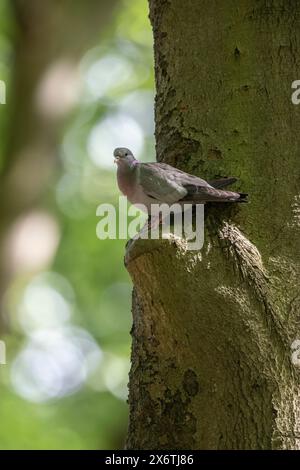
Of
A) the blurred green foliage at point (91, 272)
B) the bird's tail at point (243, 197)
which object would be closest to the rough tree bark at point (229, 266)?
the bird's tail at point (243, 197)

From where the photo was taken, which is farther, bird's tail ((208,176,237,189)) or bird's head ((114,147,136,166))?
bird's head ((114,147,136,166))

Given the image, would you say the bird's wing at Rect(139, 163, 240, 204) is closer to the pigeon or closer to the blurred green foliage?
the pigeon

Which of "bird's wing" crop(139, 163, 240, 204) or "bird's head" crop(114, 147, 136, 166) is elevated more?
"bird's head" crop(114, 147, 136, 166)

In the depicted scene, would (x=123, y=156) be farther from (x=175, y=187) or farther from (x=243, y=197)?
(x=243, y=197)

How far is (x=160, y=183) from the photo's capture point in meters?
2.64

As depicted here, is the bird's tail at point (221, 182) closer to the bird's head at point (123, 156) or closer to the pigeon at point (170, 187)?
the pigeon at point (170, 187)

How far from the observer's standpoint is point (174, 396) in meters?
2.39

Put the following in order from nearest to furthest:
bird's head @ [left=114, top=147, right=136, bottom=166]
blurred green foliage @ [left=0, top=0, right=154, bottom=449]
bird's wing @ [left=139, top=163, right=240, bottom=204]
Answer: bird's wing @ [left=139, top=163, right=240, bottom=204], bird's head @ [left=114, top=147, right=136, bottom=166], blurred green foliage @ [left=0, top=0, right=154, bottom=449]

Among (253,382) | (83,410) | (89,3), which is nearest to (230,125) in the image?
(253,382)

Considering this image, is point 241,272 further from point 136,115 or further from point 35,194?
point 136,115

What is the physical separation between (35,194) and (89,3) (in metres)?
1.58

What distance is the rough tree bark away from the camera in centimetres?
227

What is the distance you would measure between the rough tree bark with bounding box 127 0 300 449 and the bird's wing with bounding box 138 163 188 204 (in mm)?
129

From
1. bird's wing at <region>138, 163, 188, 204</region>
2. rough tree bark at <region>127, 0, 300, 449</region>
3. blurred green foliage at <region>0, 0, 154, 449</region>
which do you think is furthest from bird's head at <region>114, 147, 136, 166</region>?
blurred green foliage at <region>0, 0, 154, 449</region>
